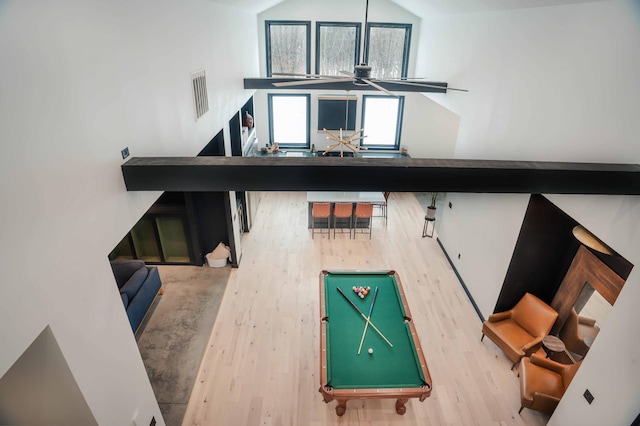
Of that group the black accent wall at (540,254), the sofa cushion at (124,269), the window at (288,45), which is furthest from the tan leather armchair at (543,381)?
the window at (288,45)

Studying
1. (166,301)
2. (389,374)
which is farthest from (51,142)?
(166,301)

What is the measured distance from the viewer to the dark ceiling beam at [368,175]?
293 centimetres

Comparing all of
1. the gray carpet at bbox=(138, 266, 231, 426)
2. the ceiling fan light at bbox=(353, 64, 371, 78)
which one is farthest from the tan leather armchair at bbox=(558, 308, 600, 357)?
the gray carpet at bbox=(138, 266, 231, 426)

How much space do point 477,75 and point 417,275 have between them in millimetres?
3917

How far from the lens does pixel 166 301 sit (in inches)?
264

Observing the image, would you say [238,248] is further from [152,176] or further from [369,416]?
[152,176]

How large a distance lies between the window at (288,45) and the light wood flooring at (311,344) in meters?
4.74

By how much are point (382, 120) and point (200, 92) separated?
25.0 ft

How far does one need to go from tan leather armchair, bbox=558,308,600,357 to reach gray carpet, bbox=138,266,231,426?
552 centimetres

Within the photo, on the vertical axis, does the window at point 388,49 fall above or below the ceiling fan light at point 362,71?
above

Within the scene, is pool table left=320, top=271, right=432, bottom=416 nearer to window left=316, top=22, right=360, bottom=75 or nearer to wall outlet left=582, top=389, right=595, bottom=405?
wall outlet left=582, top=389, right=595, bottom=405

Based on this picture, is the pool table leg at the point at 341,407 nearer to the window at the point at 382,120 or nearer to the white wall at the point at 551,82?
the white wall at the point at 551,82

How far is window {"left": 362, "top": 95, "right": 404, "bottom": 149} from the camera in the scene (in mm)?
11039

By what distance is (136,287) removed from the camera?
5.85m
